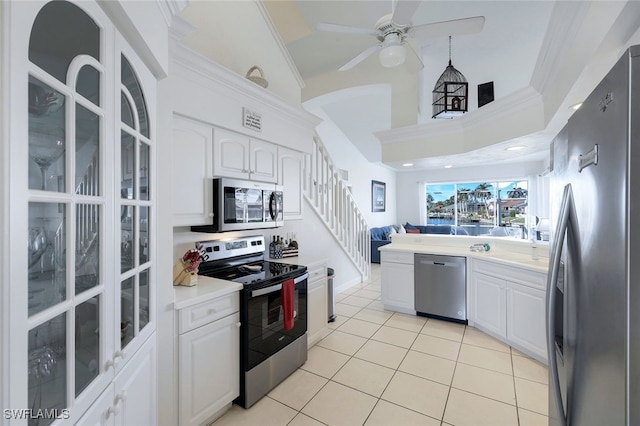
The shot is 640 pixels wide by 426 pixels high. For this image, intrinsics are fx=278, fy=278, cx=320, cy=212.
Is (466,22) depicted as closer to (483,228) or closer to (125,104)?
(125,104)

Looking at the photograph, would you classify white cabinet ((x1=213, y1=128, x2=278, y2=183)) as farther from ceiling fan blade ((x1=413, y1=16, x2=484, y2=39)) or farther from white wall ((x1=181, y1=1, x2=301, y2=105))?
ceiling fan blade ((x1=413, y1=16, x2=484, y2=39))

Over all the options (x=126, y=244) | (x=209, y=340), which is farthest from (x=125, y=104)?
(x=209, y=340)

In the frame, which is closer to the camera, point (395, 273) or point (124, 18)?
point (124, 18)

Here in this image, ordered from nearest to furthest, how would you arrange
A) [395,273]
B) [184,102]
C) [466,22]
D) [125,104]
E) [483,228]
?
[125,104]
[184,102]
[466,22]
[395,273]
[483,228]

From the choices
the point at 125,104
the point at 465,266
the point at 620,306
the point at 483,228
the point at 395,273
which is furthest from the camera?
the point at 483,228

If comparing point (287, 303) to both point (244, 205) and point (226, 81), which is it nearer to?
point (244, 205)

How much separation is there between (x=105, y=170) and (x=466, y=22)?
2564 millimetres

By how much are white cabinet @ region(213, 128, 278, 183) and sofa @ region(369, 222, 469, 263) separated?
15.7 feet

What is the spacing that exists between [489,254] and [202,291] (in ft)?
10.5

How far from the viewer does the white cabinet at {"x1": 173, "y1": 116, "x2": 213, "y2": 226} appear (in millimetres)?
1954

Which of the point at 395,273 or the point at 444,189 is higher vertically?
the point at 444,189

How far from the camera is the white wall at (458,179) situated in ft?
24.1

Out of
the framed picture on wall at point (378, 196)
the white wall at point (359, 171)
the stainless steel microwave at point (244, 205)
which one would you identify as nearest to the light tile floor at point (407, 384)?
the stainless steel microwave at point (244, 205)

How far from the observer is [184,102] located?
1.95 metres
